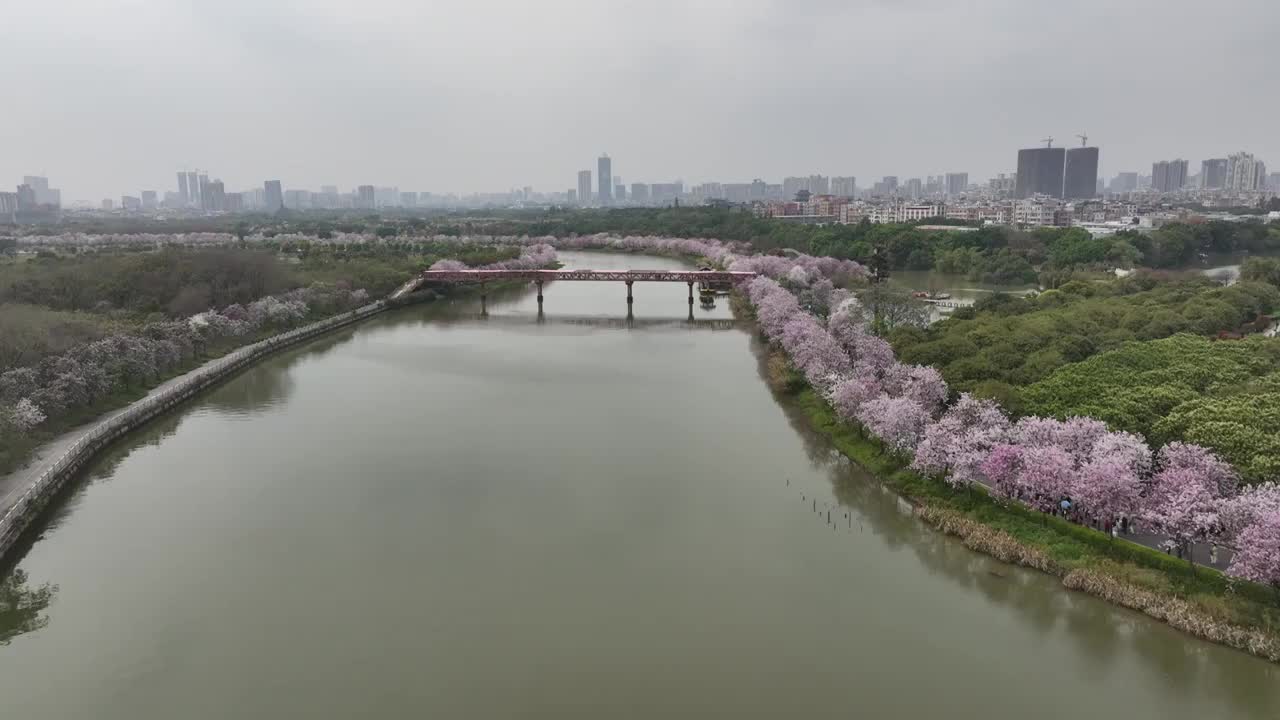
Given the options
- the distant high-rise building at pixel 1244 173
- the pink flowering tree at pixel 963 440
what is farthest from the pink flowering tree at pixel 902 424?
the distant high-rise building at pixel 1244 173

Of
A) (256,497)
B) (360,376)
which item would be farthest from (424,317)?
(256,497)

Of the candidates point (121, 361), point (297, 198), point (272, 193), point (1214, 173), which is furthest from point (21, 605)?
point (297, 198)

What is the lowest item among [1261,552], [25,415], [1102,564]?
[1102,564]

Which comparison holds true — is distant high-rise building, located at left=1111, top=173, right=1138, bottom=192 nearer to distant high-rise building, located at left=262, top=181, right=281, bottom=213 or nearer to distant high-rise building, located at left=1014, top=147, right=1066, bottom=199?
distant high-rise building, located at left=1014, top=147, right=1066, bottom=199

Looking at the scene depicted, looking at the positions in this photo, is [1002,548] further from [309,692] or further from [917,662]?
[309,692]

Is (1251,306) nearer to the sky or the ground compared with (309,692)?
nearer to the sky

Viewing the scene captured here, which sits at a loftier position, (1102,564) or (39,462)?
(39,462)

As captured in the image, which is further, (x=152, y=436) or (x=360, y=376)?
(x=360, y=376)

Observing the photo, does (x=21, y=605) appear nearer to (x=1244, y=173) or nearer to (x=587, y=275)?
(x=587, y=275)
